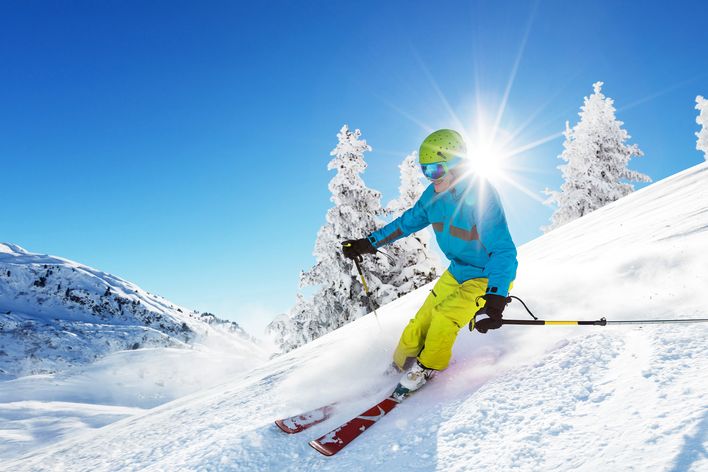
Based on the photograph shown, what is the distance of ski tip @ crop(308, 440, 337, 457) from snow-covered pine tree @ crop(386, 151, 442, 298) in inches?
576

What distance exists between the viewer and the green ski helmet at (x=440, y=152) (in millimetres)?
3861

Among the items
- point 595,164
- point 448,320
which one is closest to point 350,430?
point 448,320

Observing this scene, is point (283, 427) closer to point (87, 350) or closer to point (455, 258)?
point (455, 258)

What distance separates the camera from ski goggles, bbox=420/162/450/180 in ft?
12.7

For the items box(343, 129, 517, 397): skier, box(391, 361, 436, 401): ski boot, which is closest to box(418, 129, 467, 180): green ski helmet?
box(343, 129, 517, 397): skier

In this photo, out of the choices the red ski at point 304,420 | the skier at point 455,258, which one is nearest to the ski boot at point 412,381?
the skier at point 455,258

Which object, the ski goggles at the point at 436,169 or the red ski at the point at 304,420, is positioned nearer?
the red ski at the point at 304,420

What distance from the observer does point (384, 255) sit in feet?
61.7

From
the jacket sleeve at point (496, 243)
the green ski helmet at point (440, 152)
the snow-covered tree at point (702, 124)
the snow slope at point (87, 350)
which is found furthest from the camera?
the snow-covered tree at point (702, 124)

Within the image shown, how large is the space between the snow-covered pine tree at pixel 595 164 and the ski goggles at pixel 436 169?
79.9ft

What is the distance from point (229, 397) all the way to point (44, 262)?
202012 millimetres

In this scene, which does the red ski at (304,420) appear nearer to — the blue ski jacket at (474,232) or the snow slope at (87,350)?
the blue ski jacket at (474,232)

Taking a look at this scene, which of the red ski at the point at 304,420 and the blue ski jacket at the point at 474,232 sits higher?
the blue ski jacket at the point at 474,232

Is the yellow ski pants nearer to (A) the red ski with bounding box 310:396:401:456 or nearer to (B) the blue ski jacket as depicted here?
(B) the blue ski jacket
